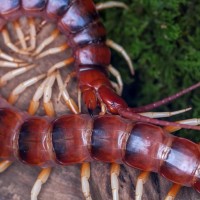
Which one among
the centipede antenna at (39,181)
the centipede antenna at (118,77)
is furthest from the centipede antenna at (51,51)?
the centipede antenna at (39,181)

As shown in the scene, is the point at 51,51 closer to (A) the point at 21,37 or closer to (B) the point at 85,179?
(A) the point at 21,37

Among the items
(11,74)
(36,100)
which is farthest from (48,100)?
(11,74)

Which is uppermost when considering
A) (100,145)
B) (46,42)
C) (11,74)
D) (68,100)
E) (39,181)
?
(46,42)

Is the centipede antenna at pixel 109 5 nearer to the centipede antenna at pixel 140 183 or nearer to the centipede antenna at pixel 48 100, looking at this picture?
the centipede antenna at pixel 48 100

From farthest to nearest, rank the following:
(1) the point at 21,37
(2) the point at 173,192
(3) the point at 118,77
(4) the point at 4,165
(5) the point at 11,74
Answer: (3) the point at 118,77
(1) the point at 21,37
(5) the point at 11,74
(4) the point at 4,165
(2) the point at 173,192

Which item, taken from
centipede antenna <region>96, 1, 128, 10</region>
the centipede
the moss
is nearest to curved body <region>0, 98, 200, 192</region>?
the centipede

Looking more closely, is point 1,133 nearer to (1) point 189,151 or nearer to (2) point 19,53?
(2) point 19,53

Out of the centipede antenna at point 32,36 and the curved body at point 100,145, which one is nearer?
the curved body at point 100,145

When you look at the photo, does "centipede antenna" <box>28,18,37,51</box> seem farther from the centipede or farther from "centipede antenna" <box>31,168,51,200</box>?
"centipede antenna" <box>31,168,51,200</box>
